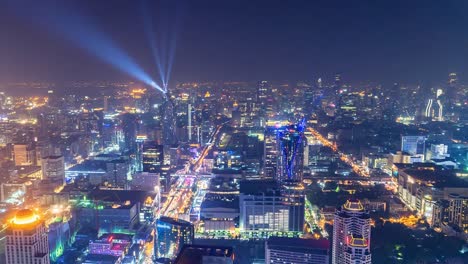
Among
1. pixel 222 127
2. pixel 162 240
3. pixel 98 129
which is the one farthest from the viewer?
pixel 222 127

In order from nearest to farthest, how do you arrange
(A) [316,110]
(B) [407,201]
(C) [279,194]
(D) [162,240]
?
1. (D) [162,240]
2. (C) [279,194]
3. (B) [407,201]
4. (A) [316,110]

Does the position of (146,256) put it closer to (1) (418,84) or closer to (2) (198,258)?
(2) (198,258)

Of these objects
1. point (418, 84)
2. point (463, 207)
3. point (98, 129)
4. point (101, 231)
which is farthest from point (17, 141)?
point (418, 84)

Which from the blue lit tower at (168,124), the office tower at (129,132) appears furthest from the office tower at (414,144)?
the office tower at (129,132)

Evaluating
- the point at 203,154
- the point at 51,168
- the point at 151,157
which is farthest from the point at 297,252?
the point at 203,154

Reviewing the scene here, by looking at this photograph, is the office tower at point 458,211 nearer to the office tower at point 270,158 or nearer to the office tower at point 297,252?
the office tower at point 297,252

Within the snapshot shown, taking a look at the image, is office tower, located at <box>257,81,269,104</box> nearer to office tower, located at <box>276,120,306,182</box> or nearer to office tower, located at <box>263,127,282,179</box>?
office tower, located at <box>263,127,282,179</box>
